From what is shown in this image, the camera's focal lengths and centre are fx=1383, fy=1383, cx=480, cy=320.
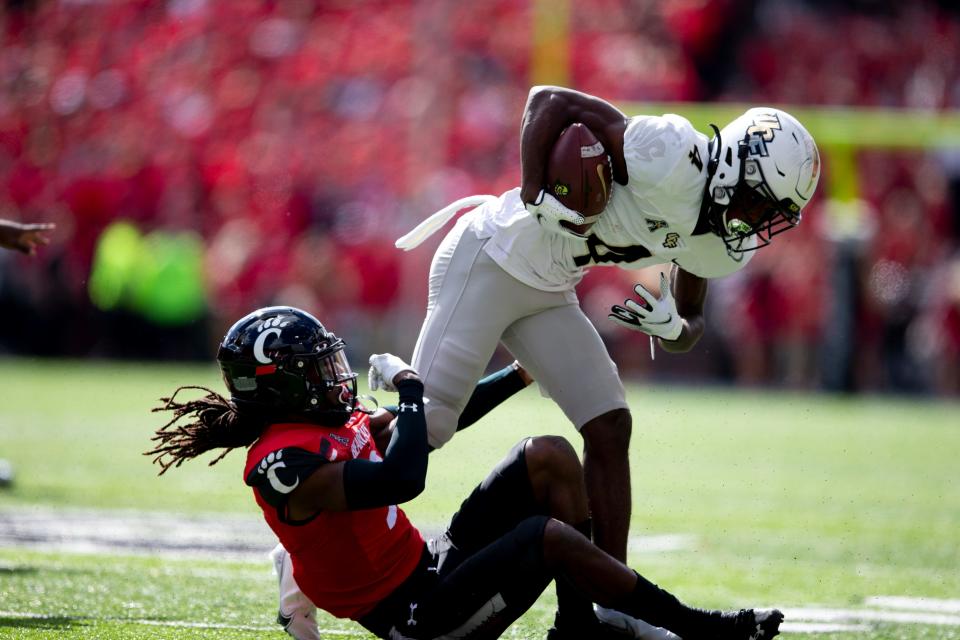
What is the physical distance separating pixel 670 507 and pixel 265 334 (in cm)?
389

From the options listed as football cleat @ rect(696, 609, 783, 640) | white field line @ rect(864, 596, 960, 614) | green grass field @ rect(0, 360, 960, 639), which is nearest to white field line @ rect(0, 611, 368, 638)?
green grass field @ rect(0, 360, 960, 639)

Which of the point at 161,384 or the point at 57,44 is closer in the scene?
the point at 161,384

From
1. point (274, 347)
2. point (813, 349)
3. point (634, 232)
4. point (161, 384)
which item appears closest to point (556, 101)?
point (634, 232)

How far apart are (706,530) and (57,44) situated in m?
14.3

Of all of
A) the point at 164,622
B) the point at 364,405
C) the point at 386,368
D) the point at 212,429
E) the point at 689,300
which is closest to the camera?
the point at 386,368

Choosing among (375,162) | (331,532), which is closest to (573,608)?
(331,532)

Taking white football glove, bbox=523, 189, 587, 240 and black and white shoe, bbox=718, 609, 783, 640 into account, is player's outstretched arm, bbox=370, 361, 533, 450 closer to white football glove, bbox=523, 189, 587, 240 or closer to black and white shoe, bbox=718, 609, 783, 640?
white football glove, bbox=523, 189, 587, 240

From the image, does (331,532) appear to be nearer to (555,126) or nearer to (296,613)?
(296,613)

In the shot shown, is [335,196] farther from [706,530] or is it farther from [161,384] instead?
[706,530]

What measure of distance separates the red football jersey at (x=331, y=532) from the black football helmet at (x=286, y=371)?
2.2 inches

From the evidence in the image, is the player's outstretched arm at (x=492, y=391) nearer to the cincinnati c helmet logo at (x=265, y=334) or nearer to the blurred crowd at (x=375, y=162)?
the cincinnati c helmet logo at (x=265, y=334)

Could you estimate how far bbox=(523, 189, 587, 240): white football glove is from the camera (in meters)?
3.97

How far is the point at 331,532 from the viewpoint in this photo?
3496mm

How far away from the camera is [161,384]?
41.2ft
